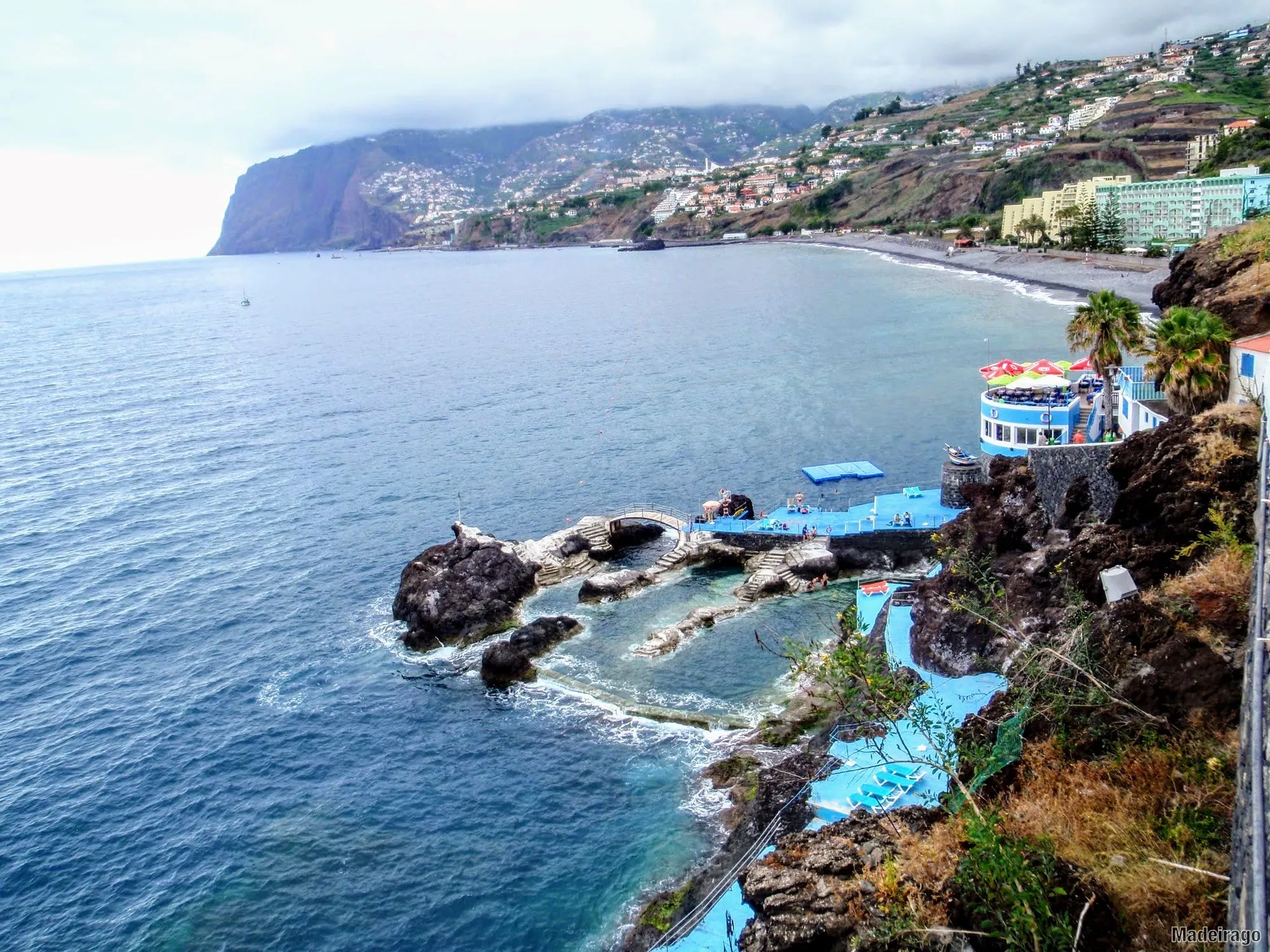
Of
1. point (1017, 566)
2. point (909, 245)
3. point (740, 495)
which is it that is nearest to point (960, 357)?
point (740, 495)

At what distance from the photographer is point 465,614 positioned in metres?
40.9

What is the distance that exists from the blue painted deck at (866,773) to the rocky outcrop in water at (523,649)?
14.0m

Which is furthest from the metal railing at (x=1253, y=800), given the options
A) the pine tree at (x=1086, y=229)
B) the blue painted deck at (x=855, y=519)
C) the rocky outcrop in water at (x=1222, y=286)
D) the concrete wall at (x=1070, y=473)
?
the pine tree at (x=1086, y=229)

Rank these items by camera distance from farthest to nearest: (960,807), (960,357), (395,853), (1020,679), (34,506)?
(960,357) → (34,506) → (395,853) → (1020,679) → (960,807)

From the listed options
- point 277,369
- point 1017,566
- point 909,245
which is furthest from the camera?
point 909,245

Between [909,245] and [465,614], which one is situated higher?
[909,245]

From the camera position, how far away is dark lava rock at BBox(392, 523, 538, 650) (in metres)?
40.4

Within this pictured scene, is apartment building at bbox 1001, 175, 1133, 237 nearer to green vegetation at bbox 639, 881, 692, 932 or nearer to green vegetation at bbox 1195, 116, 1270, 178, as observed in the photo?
green vegetation at bbox 1195, 116, 1270, 178

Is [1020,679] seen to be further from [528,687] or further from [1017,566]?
[528,687]

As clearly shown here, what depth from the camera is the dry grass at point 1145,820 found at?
1212 centimetres

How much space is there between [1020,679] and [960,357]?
71036 millimetres

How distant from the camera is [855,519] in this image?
153ft

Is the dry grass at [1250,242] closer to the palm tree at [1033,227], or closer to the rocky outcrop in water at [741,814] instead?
the rocky outcrop in water at [741,814]

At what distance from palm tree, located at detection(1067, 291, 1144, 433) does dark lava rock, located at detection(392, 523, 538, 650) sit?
26.6 m
